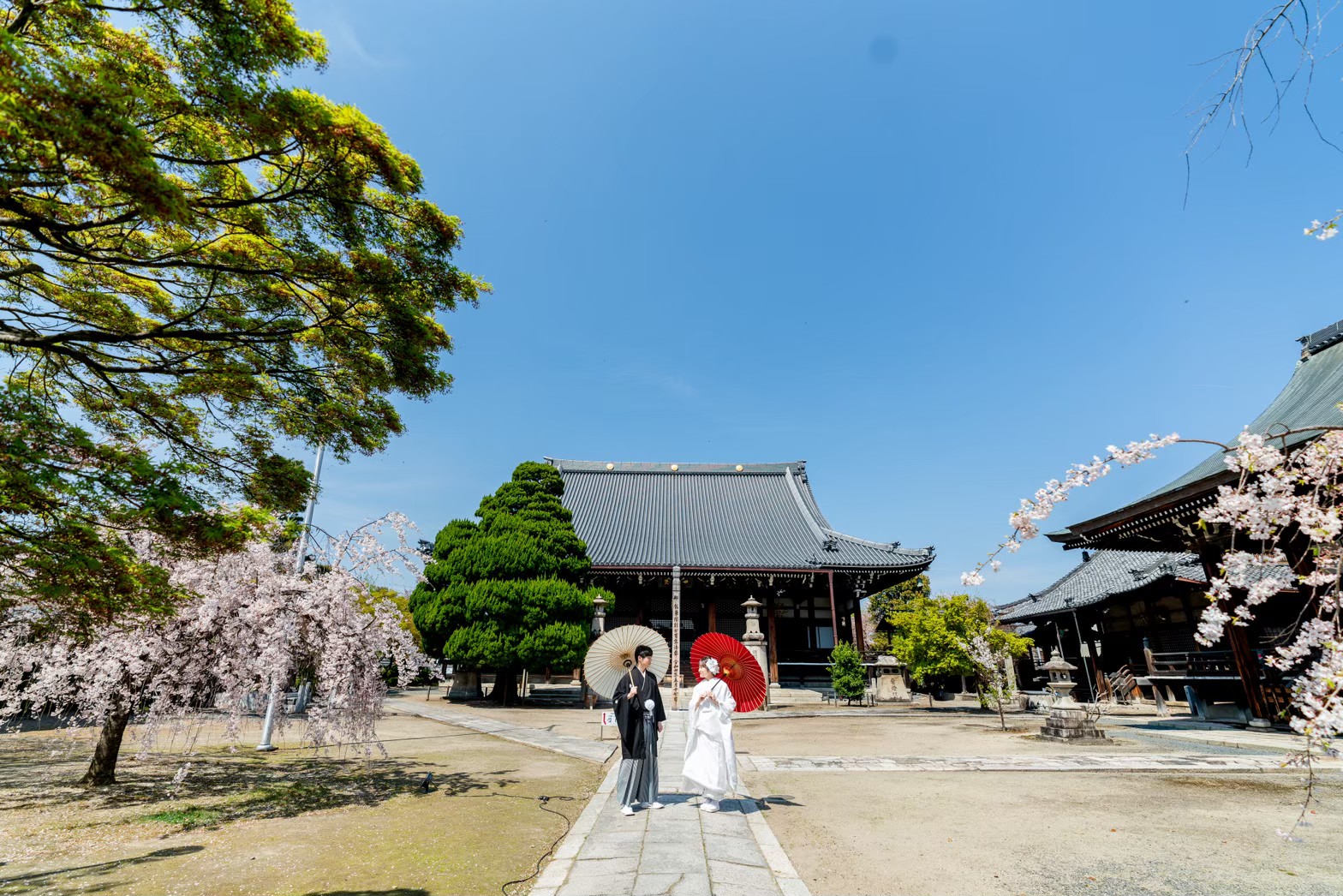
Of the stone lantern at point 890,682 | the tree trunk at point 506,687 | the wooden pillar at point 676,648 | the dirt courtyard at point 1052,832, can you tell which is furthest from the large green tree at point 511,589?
the dirt courtyard at point 1052,832

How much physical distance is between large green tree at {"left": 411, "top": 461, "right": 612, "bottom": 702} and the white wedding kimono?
421 inches

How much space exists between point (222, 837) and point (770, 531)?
2303cm

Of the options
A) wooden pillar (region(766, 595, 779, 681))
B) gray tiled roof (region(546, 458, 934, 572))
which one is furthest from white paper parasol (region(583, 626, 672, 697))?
wooden pillar (region(766, 595, 779, 681))

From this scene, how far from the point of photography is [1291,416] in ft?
37.1

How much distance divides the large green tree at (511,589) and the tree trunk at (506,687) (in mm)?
27

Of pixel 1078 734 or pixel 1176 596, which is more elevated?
pixel 1176 596

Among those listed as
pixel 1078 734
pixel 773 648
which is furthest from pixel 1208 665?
pixel 773 648

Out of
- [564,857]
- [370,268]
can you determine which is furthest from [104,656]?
[564,857]

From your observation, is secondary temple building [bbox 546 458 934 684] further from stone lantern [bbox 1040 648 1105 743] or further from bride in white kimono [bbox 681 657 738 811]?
bride in white kimono [bbox 681 657 738 811]

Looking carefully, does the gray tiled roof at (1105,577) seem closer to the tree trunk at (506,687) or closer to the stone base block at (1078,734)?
the stone base block at (1078,734)

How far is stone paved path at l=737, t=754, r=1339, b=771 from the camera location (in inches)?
302

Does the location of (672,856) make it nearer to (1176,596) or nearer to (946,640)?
(946,640)

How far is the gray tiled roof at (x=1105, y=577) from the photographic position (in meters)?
17.2

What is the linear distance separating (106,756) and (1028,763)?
12210 mm
